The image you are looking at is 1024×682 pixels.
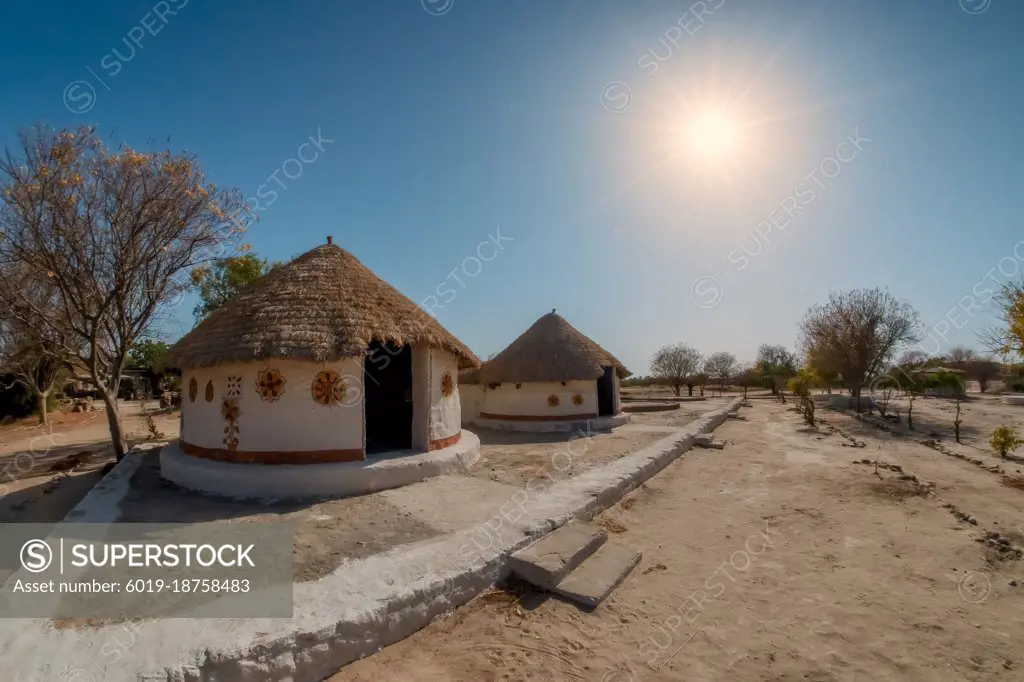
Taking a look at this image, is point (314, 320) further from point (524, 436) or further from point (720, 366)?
point (720, 366)

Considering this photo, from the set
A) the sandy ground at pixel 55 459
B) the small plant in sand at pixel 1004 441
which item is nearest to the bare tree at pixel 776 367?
the small plant in sand at pixel 1004 441

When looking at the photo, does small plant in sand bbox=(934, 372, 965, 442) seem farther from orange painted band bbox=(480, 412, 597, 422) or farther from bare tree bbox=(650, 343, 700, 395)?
orange painted band bbox=(480, 412, 597, 422)

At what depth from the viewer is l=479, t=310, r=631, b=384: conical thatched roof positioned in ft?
51.0

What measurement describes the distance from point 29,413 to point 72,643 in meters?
28.1

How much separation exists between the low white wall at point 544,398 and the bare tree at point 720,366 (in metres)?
37.4

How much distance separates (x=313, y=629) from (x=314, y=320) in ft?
18.2

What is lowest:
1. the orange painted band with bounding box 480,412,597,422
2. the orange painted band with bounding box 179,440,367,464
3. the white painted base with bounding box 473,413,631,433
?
the white painted base with bounding box 473,413,631,433

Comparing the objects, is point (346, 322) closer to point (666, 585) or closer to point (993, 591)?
point (666, 585)

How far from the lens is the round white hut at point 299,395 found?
7.56m

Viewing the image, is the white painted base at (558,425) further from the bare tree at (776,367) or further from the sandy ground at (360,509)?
the bare tree at (776,367)

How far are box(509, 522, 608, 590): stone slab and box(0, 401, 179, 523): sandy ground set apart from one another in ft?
27.8

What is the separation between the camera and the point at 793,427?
18.2 metres

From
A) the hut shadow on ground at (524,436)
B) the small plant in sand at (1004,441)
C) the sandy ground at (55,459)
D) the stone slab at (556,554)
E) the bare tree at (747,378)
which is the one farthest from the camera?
the bare tree at (747,378)

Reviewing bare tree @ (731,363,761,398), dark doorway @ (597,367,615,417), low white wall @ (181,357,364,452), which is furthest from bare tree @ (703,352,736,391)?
low white wall @ (181,357,364,452)
